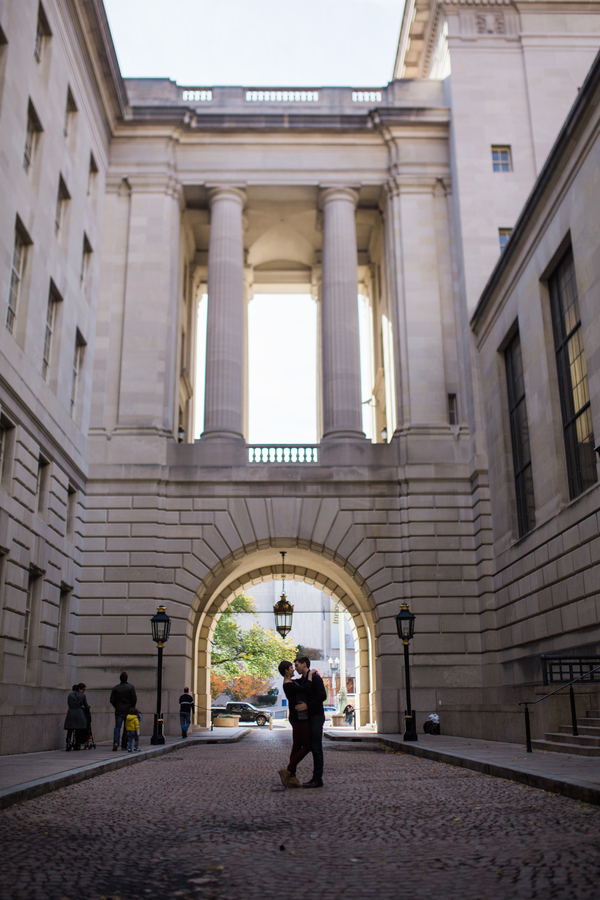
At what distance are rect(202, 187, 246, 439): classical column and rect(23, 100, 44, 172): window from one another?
406 inches

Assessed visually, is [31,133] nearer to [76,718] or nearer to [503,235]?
[76,718]

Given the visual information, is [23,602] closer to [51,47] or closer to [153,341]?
[153,341]

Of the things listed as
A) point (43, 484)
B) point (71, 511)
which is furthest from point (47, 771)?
point (71, 511)

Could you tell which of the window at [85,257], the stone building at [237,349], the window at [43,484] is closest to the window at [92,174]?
the stone building at [237,349]

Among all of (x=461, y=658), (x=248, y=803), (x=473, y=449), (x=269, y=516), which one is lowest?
(x=248, y=803)

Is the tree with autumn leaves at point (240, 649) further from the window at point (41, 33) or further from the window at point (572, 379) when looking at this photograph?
the window at point (41, 33)

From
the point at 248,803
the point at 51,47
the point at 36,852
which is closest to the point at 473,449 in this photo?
the point at 51,47

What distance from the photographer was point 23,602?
2309 cm

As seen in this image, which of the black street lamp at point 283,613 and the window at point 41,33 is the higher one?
the window at point 41,33

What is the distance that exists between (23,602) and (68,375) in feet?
28.3

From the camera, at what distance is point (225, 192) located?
35625 millimetres

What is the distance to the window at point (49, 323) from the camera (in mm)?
26922

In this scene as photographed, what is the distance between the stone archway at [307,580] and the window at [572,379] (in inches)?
555

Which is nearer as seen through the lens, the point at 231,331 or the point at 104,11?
the point at 104,11
